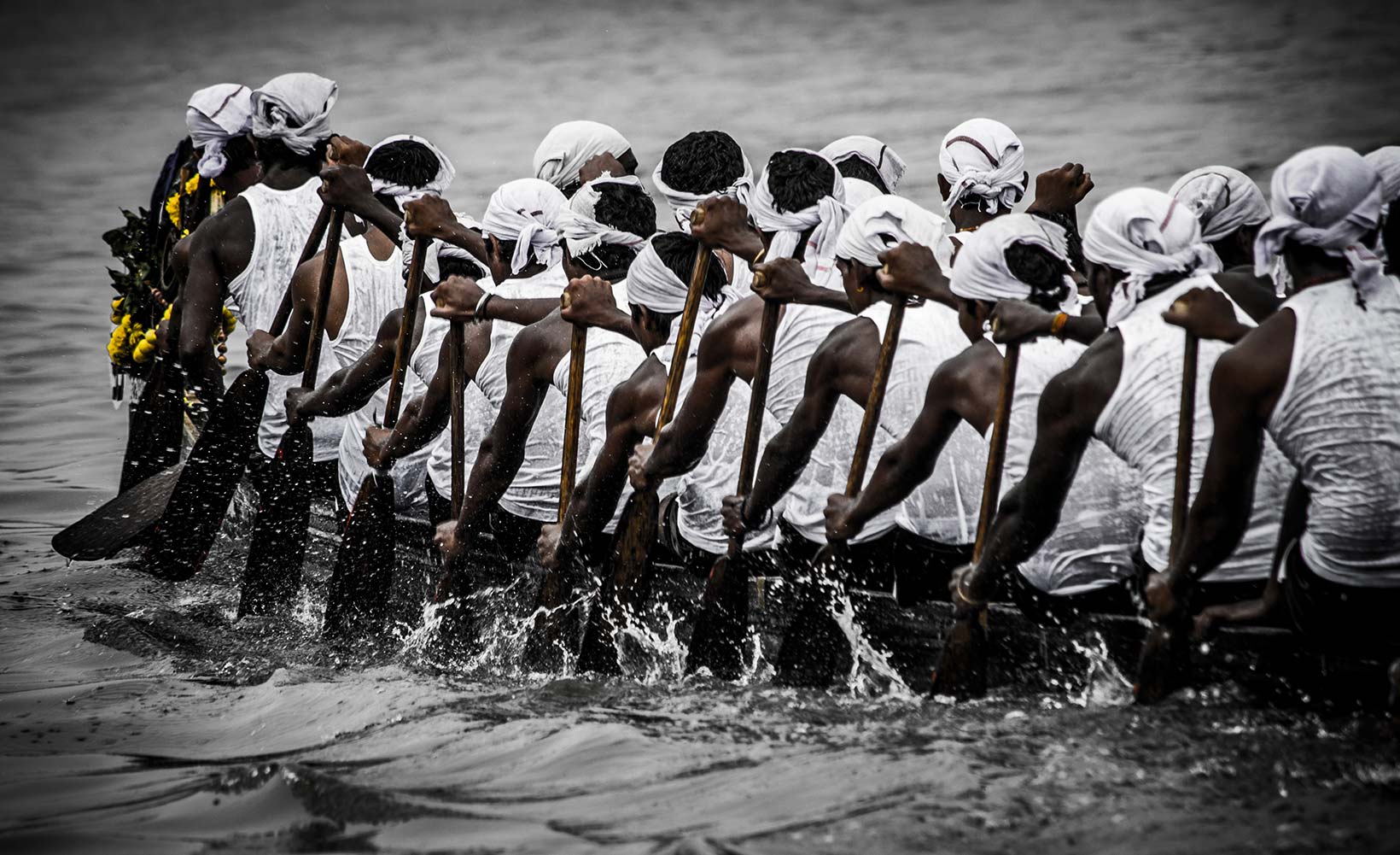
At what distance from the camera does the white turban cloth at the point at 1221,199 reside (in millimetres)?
5699

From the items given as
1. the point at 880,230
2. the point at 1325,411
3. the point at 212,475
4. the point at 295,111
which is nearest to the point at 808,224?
the point at 880,230

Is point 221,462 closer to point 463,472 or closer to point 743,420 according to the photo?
point 463,472

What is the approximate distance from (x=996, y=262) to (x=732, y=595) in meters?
1.34

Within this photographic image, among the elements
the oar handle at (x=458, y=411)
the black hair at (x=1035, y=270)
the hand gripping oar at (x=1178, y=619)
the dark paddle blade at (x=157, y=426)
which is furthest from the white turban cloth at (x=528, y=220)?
the hand gripping oar at (x=1178, y=619)

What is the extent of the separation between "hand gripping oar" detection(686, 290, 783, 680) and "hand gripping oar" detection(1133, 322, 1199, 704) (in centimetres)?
135

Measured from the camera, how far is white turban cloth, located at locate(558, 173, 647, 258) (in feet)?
19.8

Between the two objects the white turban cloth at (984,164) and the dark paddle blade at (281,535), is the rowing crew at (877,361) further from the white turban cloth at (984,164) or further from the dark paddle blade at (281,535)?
the dark paddle blade at (281,535)

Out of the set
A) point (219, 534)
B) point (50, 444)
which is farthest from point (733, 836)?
point (50, 444)

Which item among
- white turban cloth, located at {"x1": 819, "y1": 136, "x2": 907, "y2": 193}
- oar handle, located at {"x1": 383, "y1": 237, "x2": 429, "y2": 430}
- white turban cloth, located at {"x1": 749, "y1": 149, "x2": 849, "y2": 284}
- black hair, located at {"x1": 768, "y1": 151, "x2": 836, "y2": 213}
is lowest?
oar handle, located at {"x1": 383, "y1": 237, "x2": 429, "y2": 430}

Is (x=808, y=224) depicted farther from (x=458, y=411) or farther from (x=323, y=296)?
(x=323, y=296)

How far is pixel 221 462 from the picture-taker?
6980 millimetres

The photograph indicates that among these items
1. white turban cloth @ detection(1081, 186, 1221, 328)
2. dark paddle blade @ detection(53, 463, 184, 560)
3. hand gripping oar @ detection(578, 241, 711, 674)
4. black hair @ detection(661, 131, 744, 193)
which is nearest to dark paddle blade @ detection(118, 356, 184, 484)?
dark paddle blade @ detection(53, 463, 184, 560)

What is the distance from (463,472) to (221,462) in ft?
4.37

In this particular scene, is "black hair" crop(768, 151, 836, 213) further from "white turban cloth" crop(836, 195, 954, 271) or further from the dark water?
the dark water
